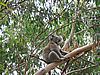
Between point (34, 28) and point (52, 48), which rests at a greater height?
point (34, 28)

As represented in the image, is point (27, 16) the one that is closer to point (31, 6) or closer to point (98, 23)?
point (31, 6)

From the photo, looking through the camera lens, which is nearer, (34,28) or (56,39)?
(56,39)

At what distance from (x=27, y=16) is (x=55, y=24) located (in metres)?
0.61

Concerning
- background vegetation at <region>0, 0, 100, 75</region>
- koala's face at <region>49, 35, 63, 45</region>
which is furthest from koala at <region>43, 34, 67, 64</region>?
background vegetation at <region>0, 0, 100, 75</region>

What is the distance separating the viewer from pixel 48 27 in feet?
17.5

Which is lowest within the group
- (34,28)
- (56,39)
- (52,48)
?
(52,48)

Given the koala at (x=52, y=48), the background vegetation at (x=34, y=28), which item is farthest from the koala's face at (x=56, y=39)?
the background vegetation at (x=34, y=28)

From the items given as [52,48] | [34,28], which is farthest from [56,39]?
[34,28]

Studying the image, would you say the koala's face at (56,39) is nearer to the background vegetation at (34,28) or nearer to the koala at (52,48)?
the koala at (52,48)

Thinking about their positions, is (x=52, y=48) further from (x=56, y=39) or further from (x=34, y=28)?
(x=34, y=28)

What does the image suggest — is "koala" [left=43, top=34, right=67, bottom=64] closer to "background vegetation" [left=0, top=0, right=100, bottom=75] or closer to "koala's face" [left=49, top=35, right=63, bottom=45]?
"koala's face" [left=49, top=35, right=63, bottom=45]

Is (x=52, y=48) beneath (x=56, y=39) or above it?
beneath

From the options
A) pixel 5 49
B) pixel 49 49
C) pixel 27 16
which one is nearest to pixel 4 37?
pixel 5 49

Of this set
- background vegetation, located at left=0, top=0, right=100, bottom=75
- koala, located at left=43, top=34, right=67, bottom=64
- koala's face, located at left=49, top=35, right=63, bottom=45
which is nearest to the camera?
koala, located at left=43, top=34, right=67, bottom=64
